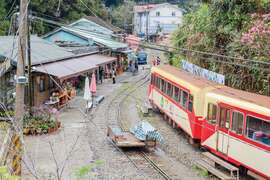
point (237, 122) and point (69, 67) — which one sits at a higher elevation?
point (69, 67)

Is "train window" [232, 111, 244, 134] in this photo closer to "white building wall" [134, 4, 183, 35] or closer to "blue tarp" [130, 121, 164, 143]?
"blue tarp" [130, 121, 164, 143]

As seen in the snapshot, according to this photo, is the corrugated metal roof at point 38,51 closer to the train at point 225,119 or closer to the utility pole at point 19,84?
the train at point 225,119

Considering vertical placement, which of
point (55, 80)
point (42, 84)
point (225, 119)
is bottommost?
point (42, 84)

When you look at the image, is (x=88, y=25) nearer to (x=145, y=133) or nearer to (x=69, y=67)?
(x=69, y=67)

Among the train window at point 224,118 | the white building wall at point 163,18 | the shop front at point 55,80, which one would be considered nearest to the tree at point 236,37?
the train window at point 224,118

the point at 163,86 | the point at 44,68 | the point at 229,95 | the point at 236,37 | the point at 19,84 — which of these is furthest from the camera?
the point at 44,68

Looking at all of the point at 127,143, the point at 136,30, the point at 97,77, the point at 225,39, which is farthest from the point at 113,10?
the point at 127,143

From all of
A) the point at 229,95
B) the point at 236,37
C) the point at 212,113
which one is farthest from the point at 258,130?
the point at 236,37

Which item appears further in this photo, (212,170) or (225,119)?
(225,119)

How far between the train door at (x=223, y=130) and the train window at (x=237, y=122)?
37cm

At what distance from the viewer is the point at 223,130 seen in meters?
17.0

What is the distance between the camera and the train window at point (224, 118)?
1670 centimetres

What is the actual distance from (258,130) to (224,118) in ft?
7.24

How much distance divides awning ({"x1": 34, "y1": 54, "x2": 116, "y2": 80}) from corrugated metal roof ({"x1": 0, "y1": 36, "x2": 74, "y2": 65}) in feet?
1.35
